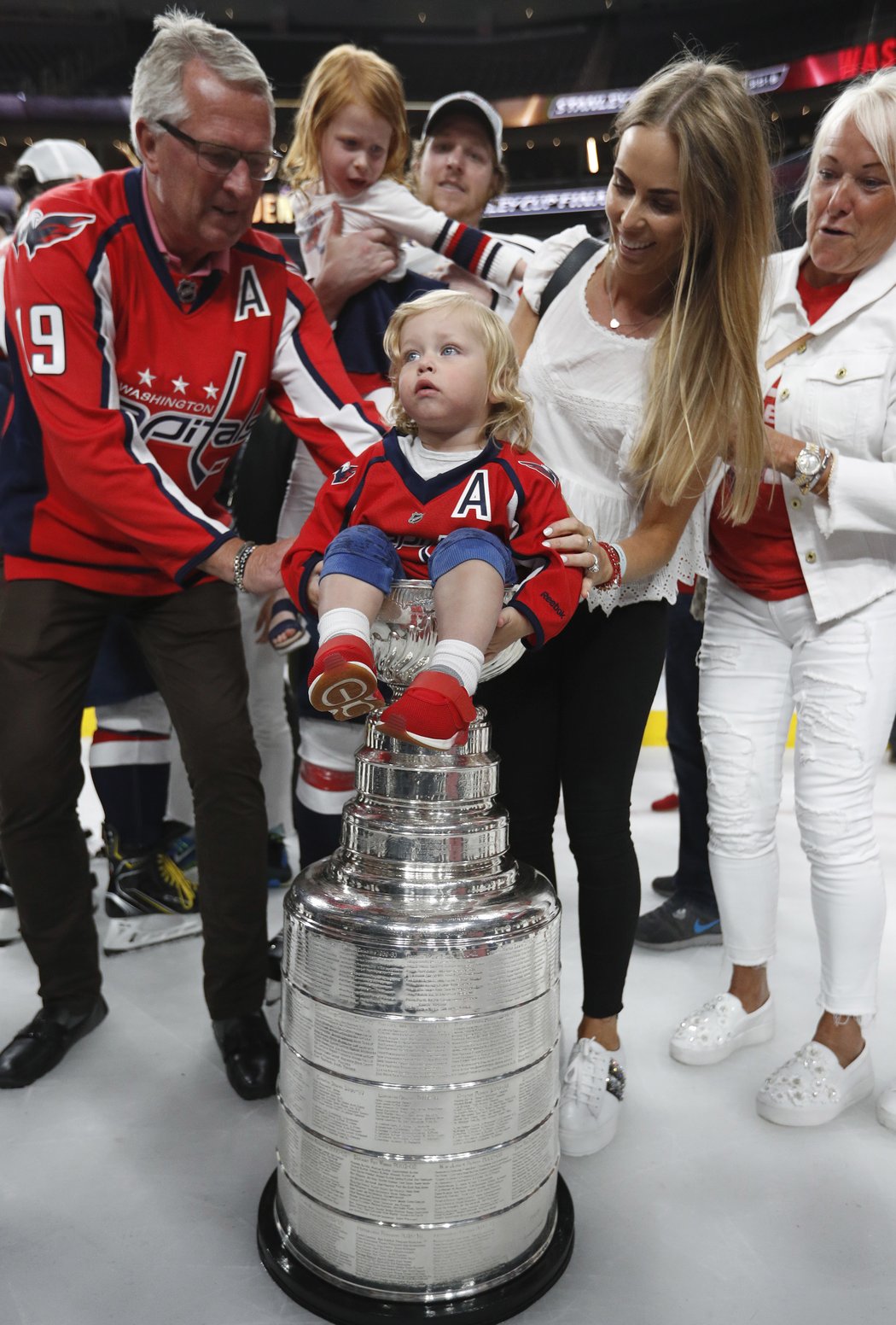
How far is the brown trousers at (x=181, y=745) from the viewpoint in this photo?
1818mm

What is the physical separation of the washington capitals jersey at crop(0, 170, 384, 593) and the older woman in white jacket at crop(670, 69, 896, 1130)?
27.9 inches

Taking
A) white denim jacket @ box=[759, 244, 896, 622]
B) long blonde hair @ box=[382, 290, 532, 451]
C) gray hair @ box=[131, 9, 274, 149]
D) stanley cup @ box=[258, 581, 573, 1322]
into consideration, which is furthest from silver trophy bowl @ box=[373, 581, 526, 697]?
gray hair @ box=[131, 9, 274, 149]

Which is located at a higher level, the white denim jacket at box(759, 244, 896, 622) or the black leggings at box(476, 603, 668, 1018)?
the white denim jacket at box(759, 244, 896, 622)

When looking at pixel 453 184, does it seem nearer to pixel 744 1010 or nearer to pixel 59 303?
pixel 59 303

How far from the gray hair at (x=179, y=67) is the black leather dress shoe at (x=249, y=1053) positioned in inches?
57.6

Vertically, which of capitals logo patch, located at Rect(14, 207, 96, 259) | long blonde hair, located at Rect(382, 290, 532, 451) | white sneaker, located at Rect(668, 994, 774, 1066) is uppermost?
capitals logo patch, located at Rect(14, 207, 96, 259)

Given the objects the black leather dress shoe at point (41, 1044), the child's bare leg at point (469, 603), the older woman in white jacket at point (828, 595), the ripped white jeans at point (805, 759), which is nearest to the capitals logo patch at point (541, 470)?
the child's bare leg at point (469, 603)

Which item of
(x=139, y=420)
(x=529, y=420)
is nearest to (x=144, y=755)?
(x=139, y=420)

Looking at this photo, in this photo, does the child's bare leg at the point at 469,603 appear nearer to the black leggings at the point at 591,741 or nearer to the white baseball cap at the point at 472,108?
the black leggings at the point at 591,741

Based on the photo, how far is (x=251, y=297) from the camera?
6.19 feet

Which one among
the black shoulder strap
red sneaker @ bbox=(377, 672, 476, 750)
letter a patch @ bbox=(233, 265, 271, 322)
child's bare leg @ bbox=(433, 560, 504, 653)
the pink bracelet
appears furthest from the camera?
letter a patch @ bbox=(233, 265, 271, 322)

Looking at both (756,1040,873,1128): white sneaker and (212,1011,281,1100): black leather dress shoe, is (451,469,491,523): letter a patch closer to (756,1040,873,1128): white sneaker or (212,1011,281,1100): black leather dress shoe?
(212,1011,281,1100): black leather dress shoe

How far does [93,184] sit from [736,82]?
1.01 meters

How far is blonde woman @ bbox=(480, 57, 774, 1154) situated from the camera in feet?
5.10
